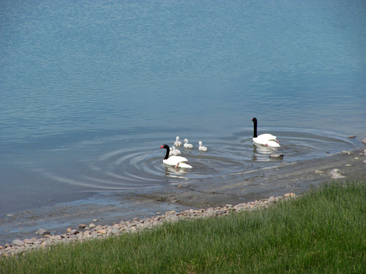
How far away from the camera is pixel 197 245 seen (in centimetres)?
745

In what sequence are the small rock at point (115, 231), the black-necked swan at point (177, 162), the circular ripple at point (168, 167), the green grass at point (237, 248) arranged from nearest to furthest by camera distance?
the green grass at point (237, 248), the small rock at point (115, 231), the circular ripple at point (168, 167), the black-necked swan at point (177, 162)

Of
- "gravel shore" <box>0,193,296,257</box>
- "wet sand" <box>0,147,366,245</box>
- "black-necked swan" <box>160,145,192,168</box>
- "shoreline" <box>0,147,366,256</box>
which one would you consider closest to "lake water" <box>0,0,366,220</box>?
"black-necked swan" <box>160,145,192,168</box>

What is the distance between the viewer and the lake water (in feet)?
59.2

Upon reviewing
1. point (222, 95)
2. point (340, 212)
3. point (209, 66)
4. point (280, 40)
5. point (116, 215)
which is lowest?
point (116, 215)

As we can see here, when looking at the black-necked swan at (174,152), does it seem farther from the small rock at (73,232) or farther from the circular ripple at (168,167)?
the small rock at (73,232)

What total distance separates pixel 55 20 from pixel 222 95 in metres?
70.3

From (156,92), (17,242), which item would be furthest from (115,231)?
(156,92)

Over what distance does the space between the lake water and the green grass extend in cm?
657

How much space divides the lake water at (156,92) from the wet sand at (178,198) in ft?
→ 2.63

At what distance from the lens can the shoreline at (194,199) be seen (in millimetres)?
11648

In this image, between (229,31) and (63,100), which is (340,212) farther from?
(229,31)

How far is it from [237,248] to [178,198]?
6.75 m

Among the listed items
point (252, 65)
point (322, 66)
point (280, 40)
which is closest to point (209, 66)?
point (252, 65)

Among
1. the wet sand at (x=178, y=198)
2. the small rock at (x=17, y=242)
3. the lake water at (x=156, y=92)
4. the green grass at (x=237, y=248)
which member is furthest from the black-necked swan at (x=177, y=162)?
the green grass at (x=237, y=248)
